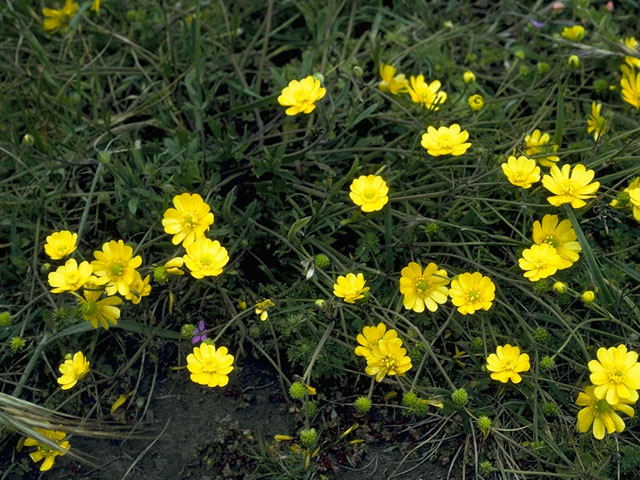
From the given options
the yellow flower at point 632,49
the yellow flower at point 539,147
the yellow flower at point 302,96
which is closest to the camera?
the yellow flower at point 302,96

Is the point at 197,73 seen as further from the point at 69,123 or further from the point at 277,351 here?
the point at 277,351

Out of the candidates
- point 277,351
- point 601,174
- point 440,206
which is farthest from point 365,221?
point 601,174

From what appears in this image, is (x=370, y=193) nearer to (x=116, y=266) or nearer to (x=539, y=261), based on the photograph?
(x=539, y=261)

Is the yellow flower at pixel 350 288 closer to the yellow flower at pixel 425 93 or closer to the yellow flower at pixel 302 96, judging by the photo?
the yellow flower at pixel 302 96

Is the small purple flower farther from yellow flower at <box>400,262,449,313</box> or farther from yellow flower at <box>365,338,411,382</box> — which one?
yellow flower at <box>400,262,449,313</box>

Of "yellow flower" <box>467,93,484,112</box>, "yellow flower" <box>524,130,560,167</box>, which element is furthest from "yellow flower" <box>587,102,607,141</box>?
"yellow flower" <box>467,93,484,112</box>

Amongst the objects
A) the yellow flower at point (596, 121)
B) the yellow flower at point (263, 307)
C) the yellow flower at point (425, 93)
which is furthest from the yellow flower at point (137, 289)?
the yellow flower at point (596, 121)
